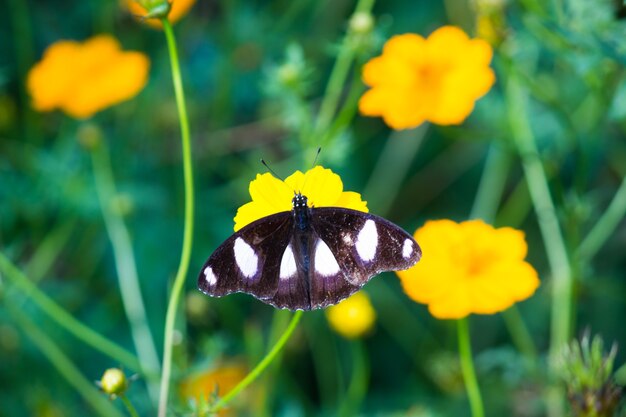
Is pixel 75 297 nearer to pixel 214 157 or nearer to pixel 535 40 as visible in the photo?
pixel 214 157

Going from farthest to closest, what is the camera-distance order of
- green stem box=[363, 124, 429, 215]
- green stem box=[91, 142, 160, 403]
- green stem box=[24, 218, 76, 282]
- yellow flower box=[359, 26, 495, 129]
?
green stem box=[363, 124, 429, 215] < green stem box=[24, 218, 76, 282] < green stem box=[91, 142, 160, 403] < yellow flower box=[359, 26, 495, 129]

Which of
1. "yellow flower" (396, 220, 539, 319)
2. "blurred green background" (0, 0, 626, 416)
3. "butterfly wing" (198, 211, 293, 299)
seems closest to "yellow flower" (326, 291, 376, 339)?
"blurred green background" (0, 0, 626, 416)

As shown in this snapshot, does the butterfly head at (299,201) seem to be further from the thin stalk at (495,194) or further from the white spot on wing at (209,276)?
the thin stalk at (495,194)

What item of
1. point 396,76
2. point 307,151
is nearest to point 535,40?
point 396,76

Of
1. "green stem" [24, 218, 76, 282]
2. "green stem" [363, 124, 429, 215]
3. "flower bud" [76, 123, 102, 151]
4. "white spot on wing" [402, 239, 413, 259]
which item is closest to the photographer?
"white spot on wing" [402, 239, 413, 259]

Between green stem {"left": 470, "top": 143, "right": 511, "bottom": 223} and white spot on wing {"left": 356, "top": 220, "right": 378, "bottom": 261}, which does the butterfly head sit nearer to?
white spot on wing {"left": 356, "top": 220, "right": 378, "bottom": 261}

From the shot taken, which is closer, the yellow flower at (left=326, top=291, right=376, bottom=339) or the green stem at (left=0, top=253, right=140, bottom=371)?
the green stem at (left=0, top=253, right=140, bottom=371)

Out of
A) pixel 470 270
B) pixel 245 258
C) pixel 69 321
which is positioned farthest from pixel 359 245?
pixel 69 321

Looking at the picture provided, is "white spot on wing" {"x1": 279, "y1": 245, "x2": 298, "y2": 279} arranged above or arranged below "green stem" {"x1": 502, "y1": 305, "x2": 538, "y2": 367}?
above
